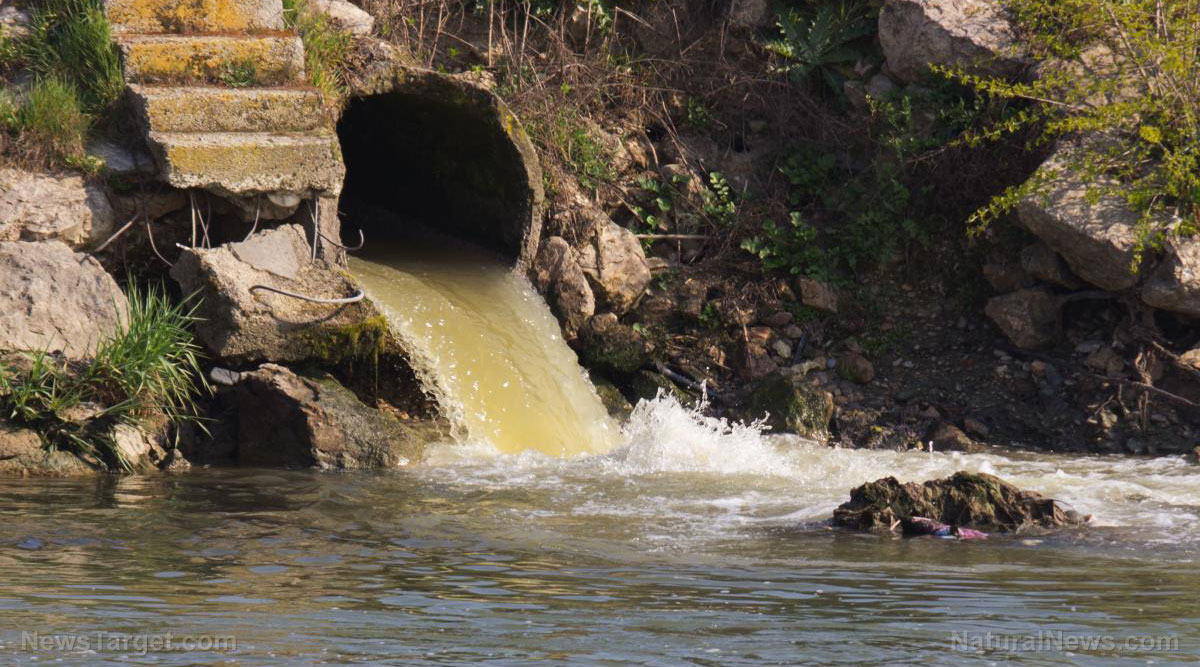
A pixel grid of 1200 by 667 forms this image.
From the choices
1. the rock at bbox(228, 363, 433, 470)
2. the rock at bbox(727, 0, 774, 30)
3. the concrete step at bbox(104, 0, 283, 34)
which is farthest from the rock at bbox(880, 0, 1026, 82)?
the rock at bbox(228, 363, 433, 470)

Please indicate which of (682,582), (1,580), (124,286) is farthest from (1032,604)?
(124,286)

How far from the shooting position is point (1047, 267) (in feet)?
35.6

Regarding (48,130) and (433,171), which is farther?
(433,171)

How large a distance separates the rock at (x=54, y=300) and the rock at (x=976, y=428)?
612 centimetres

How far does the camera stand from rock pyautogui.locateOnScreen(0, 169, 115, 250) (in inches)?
375

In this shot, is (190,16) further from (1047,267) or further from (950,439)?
Result: (1047,267)

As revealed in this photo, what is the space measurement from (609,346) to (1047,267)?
3472mm

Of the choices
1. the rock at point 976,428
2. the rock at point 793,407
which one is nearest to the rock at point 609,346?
the rock at point 793,407

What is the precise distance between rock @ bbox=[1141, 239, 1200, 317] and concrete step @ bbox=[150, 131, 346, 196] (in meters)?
5.93

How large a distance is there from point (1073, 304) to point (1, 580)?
838 cm

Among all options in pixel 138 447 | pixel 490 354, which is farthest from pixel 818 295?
pixel 138 447

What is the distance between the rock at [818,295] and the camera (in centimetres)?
1177

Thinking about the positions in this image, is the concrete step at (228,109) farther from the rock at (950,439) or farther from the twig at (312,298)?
the rock at (950,439)

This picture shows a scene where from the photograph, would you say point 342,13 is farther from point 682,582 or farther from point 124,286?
point 682,582
